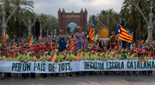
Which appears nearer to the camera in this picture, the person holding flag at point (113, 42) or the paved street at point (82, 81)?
the paved street at point (82, 81)

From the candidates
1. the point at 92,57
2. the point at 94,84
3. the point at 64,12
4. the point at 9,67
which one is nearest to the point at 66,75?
the point at 92,57

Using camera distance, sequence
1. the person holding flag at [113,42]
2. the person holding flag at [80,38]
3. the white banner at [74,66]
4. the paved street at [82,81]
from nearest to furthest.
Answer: the paved street at [82,81], the white banner at [74,66], the person holding flag at [80,38], the person holding flag at [113,42]

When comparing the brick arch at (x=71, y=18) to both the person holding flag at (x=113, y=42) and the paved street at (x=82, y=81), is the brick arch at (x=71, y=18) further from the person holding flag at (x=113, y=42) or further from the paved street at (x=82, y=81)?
the paved street at (x=82, y=81)

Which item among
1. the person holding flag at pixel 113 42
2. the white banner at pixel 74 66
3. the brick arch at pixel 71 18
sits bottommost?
the white banner at pixel 74 66

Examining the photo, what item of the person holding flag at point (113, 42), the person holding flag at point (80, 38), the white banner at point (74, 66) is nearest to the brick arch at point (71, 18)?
the person holding flag at point (113, 42)

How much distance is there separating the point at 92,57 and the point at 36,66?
2.54 m

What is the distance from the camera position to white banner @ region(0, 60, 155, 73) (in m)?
7.82

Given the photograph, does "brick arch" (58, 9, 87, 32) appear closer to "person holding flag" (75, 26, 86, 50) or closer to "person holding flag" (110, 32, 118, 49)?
"person holding flag" (110, 32, 118, 49)

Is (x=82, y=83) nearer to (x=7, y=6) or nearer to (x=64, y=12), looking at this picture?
Result: (x=7, y=6)

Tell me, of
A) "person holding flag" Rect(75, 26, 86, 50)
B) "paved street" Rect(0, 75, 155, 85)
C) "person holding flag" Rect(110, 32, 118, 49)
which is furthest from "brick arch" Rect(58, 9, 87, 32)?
"paved street" Rect(0, 75, 155, 85)

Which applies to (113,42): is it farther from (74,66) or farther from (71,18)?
(71,18)

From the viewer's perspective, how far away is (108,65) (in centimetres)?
833

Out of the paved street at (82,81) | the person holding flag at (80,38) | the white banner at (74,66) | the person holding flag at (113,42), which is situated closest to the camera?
the paved street at (82,81)

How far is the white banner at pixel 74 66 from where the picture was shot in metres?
7.82
